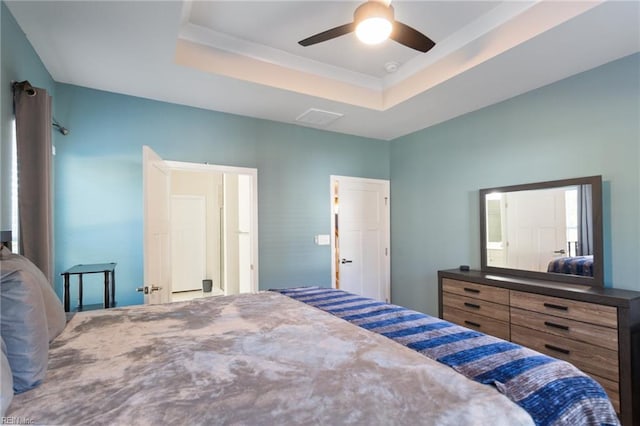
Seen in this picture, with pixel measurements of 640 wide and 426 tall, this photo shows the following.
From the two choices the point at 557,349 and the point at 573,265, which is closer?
the point at 557,349

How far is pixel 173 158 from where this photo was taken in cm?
319

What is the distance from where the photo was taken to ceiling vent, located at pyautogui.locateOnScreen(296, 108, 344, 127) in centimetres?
343

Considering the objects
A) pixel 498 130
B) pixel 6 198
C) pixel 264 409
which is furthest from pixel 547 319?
pixel 6 198

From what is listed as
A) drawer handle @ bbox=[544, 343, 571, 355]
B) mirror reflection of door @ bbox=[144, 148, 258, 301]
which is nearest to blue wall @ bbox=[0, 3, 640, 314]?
drawer handle @ bbox=[544, 343, 571, 355]

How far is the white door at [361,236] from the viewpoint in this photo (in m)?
4.19

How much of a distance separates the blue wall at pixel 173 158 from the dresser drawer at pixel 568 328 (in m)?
2.11

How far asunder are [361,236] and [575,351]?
8.26 feet

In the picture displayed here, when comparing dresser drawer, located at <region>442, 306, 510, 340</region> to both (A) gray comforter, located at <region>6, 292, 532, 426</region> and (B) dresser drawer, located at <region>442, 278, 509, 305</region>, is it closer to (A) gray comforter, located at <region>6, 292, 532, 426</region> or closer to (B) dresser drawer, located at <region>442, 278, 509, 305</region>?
(B) dresser drawer, located at <region>442, 278, 509, 305</region>

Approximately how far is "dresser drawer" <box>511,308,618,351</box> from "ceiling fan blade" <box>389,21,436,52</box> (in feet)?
7.08

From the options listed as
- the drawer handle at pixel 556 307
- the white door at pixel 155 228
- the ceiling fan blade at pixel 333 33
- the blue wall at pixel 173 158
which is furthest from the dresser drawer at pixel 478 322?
the white door at pixel 155 228

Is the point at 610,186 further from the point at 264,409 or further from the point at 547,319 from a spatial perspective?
the point at 264,409

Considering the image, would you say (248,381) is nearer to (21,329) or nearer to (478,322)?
(21,329)

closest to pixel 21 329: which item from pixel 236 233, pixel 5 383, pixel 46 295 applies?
pixel 5 383

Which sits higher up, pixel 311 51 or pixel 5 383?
pixel 311 51
